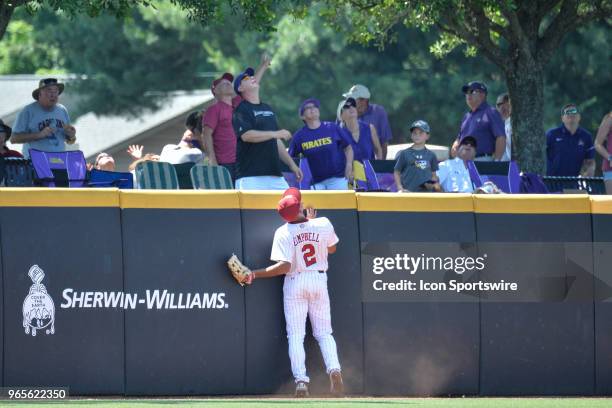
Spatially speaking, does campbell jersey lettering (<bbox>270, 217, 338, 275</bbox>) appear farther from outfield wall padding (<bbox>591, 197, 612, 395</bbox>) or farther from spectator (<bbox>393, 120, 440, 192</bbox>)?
spectator (<bbox>393, 120, 440, 192</bbox>)

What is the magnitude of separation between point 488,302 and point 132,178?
13.2 feet

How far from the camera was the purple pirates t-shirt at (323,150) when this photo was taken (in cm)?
1458

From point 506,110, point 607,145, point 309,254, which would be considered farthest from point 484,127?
point 309,254

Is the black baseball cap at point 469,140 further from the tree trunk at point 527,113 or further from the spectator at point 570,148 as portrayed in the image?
the spectator at point 570,148

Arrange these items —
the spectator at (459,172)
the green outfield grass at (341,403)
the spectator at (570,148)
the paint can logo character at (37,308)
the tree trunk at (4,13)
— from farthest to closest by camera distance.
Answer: the spectator at (570,148) → the spectator at (459,172) → the tree trunk at (4,13) → the paint can logo character at (37,308) → the green outfield grass at (341,403)

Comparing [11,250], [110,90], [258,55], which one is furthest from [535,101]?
[110,90]

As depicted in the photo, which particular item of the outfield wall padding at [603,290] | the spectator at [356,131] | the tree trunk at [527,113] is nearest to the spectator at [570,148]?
the tree trunk at [527,113]

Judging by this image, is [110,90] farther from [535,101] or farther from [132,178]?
[132,178]

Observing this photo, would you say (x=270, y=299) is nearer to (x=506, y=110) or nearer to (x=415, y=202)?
(x=415, y=202)

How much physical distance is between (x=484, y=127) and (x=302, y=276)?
5.30 metres

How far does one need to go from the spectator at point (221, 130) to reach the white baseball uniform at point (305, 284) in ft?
9.00

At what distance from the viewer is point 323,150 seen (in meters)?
14.6

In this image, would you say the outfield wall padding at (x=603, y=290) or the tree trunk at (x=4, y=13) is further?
the tree trunk at (x=4, y=13)

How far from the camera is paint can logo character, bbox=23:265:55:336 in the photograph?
11.6 metres
